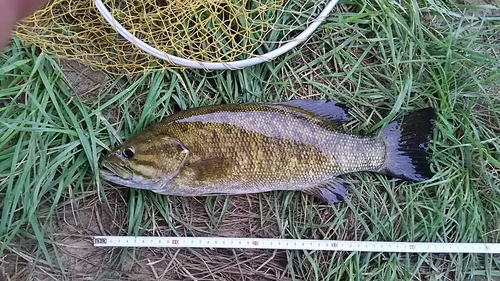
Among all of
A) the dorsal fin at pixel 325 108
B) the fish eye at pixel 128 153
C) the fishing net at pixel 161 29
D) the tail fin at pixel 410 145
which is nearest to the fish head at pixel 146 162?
the fish eye at pixel 128 153

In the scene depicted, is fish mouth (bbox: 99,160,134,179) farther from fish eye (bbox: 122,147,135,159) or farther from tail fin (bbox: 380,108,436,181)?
tail fin (bbox: 380,108,436,181)

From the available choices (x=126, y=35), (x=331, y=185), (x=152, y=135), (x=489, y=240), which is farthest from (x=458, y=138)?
(x=126, y=35)

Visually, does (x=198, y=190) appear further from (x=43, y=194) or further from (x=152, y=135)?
(x=43, y=194)

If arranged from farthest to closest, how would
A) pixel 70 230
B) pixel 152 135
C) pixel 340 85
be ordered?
pixel 340 85 < pixel 70 230 < pixel 152 135

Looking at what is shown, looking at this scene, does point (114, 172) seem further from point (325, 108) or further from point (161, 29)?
point (325, 108)

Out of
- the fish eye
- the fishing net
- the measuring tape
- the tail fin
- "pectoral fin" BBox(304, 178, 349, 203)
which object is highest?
the fishing net

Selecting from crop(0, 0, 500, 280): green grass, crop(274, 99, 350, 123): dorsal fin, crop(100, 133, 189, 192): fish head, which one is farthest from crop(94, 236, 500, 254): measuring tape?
crop(274, 99, 350, 123): dorsal fin
